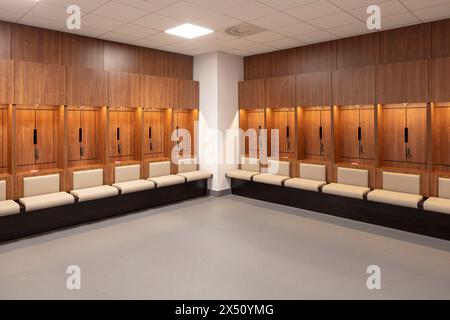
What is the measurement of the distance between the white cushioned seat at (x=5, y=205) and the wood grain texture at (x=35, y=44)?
73.1 inches

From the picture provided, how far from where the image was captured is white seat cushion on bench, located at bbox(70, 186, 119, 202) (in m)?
5.09

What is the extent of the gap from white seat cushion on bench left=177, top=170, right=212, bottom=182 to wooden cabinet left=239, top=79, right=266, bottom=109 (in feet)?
5.31

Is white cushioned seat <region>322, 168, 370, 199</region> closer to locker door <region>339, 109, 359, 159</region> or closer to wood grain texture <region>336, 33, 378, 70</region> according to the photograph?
locker door <region>339, 109, 359, 159</region>

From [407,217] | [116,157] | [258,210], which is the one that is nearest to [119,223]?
[116,157]

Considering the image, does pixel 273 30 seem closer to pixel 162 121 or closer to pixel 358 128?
pixel 358 128

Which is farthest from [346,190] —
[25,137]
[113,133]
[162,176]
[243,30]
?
[25,137]

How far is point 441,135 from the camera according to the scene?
498cm

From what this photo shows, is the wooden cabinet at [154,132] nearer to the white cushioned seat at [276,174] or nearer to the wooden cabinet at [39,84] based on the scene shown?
the wooden cabinet at [39,84]

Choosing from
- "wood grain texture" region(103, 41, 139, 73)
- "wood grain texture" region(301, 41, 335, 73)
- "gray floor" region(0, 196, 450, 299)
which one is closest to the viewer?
"gray floor" region(0, 196, 450, 299)

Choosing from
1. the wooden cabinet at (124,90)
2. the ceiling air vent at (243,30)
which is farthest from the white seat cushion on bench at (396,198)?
the wooden cabinet at (124,90)

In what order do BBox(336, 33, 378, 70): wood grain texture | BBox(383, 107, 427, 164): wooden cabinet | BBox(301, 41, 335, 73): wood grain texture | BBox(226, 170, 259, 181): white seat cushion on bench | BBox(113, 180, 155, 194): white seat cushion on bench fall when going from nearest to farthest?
BBox(383, 107, 427, 164): wooden cabinet
BBox(336, 33, 378, 70): wood grain texture
BBox(113, 180, 155, 194): white seat cushion on bench
BBox(301, 41, 335, 73): wood grain texture
BBox(226, 170, 259, 181): white seat cushion on bench

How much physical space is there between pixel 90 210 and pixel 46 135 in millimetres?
1381

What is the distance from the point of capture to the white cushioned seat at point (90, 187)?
5.15 metres

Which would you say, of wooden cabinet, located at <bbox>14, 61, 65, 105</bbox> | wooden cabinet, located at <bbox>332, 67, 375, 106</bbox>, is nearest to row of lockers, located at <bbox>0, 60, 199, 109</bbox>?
wooden cabinet, located at <bbox>14, 61, 65, 105</bbox>
